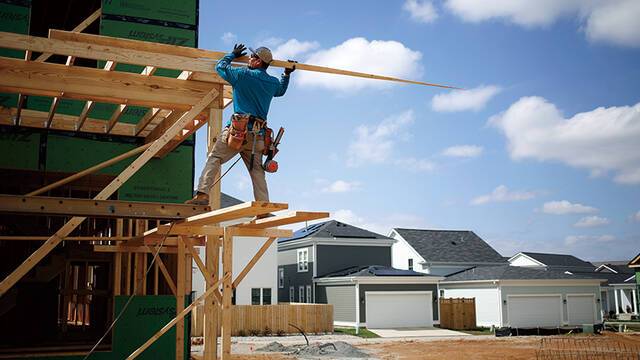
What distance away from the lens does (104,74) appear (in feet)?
27.4

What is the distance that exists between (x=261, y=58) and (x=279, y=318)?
24932 millimetres

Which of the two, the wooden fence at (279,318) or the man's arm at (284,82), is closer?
the man's arm at (284,82)

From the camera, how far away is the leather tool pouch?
720cm

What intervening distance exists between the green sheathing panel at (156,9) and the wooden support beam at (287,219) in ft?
22.1

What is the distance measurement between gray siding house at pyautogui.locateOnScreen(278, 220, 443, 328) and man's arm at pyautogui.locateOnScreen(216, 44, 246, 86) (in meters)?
26.8

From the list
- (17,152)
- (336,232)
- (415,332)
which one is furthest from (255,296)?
(17,152)

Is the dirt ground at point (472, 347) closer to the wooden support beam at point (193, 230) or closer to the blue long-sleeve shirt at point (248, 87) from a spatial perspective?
the wooden support beam at point (193, 230)

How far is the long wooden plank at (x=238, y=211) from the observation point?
260 inches

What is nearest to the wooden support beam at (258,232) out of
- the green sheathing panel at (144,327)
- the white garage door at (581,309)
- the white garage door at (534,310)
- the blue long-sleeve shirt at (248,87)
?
the blue long-sleeve shirt at (248,87)

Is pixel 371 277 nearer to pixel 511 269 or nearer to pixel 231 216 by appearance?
pixel 511 269

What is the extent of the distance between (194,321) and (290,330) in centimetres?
508

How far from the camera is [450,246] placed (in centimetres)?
4484

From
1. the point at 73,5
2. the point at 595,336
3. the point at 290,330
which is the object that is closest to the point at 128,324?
the point at 73,5

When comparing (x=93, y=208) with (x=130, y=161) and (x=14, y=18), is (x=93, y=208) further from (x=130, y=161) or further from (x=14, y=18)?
(x=14, y=18)
